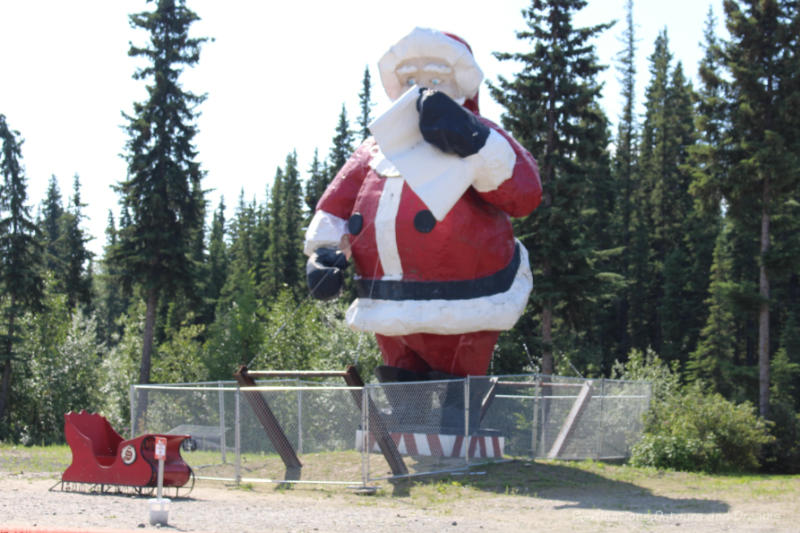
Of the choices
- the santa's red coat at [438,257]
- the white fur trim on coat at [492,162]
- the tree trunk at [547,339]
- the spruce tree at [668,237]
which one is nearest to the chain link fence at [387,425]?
the santa's red coat at [438,257]

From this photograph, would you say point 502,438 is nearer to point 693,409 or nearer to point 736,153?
point 693,409

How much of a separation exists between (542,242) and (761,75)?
584 cm

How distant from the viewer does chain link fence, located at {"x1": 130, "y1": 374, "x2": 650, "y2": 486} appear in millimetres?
10406

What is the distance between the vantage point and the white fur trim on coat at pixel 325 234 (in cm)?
1106

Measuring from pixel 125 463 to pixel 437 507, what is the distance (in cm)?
342

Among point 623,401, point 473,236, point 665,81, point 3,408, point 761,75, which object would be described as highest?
point 665,81

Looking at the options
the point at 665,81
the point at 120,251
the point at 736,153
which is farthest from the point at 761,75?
the point at 665,81

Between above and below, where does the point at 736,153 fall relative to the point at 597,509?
above

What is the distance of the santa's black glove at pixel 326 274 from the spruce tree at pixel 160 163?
13.1m

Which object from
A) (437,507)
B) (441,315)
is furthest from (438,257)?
(437,507)

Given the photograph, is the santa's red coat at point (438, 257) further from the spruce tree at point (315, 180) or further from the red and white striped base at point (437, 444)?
the spruce tree at point (315, 180)

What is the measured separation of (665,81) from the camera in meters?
48.9

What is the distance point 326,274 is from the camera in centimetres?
1049

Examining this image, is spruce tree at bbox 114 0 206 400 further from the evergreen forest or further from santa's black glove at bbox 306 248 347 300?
santa's black glove at bbox 306 248 347 300
